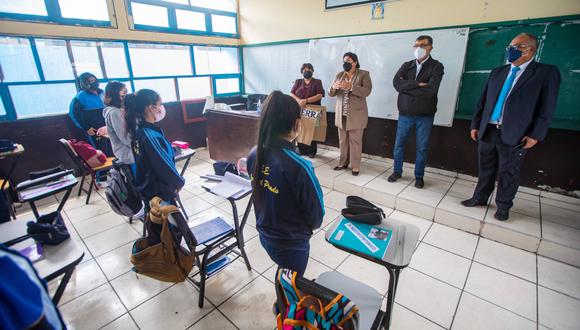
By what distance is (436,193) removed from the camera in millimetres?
3170

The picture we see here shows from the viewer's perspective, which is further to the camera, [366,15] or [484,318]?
[366,15]

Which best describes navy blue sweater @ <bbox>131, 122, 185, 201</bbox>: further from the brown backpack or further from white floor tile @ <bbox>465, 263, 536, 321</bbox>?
white floor tile @ <bbox>465, 263, 536, 321</bbox>

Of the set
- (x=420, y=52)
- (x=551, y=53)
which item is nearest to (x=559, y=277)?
(x=551, y=53)

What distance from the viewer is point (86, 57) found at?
3.96m

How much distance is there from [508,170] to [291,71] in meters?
3.76

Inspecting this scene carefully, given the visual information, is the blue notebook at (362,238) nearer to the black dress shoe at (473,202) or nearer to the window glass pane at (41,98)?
the black dress shoe at (473,202)

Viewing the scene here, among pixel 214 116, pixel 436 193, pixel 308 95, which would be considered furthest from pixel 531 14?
pixel 214 116

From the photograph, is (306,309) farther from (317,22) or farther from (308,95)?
(317,22)

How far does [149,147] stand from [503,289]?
9.01 feet

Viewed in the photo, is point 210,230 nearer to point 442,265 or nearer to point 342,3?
point 442,265

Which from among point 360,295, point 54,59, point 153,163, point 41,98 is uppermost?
point 54,59

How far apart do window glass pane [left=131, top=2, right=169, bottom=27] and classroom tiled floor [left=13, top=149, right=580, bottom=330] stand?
307cm

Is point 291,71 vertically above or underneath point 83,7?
underneath

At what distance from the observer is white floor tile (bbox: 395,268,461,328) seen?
1.79 metres
